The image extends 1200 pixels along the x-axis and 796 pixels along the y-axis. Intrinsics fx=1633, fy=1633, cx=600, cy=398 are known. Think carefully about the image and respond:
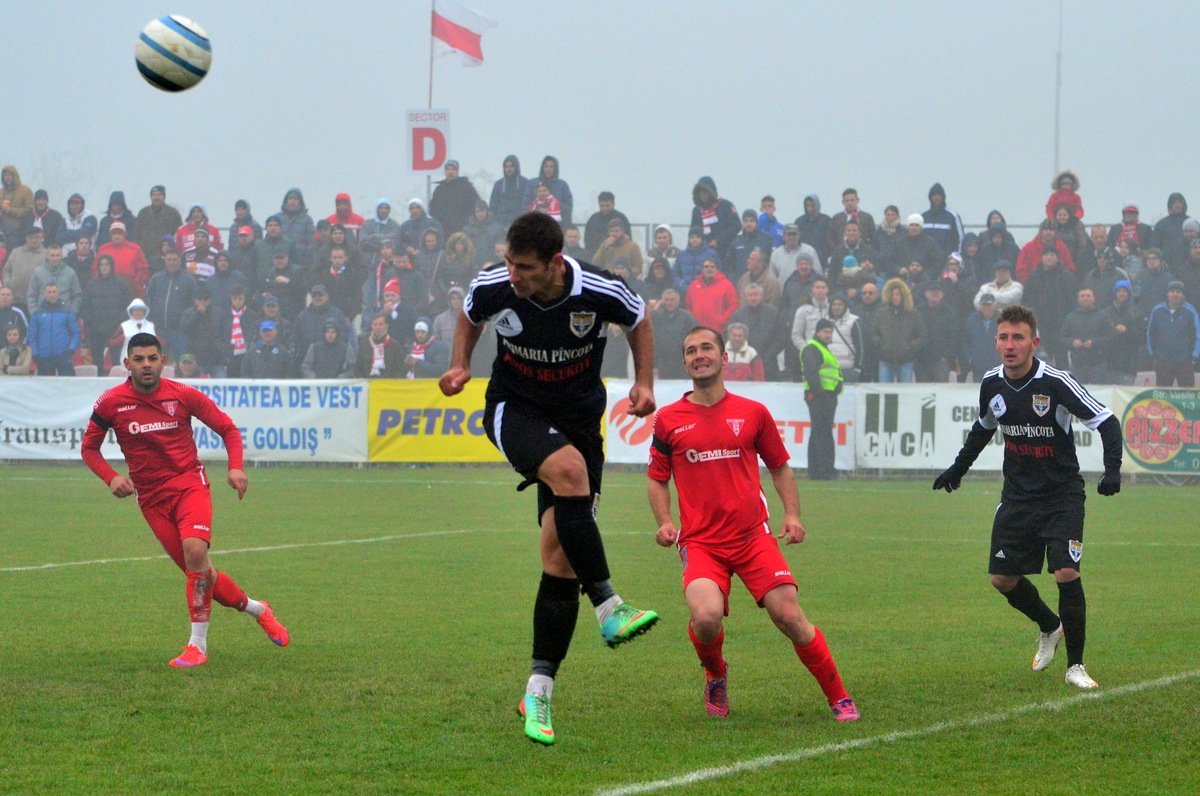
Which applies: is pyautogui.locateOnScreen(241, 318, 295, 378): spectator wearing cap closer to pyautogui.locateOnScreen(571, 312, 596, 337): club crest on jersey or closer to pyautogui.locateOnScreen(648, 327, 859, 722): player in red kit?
pyautogui.locateOnScreen(648, 327, 859, 722): player in red kit

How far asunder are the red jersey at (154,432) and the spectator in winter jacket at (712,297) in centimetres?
1458

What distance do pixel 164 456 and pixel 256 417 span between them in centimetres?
1498

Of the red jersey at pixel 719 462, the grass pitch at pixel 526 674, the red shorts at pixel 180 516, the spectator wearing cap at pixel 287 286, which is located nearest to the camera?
the grass pitch at pixel 526 674

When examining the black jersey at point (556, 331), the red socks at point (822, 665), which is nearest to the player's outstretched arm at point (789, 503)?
the red socks at point (822, 665)

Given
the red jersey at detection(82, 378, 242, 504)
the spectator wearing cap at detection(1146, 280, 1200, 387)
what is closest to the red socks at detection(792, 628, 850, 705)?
the red jersey at detection(82, 378, 242, 504)

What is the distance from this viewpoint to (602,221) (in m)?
24.7

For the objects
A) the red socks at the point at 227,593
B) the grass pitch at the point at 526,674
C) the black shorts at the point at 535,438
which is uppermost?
the black shorts at the point at 535,438

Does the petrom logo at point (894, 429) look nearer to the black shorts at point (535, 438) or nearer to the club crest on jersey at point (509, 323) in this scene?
the black shorts at point (535, 438)

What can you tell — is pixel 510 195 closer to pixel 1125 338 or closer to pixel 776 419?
pixel 776 419

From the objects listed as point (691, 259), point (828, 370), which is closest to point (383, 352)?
point (691, 259)

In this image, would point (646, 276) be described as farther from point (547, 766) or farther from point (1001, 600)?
point (547, 766)

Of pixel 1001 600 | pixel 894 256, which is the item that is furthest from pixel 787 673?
pixel 894 256

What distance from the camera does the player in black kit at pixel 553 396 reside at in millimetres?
6145

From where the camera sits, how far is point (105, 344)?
1003 inches
